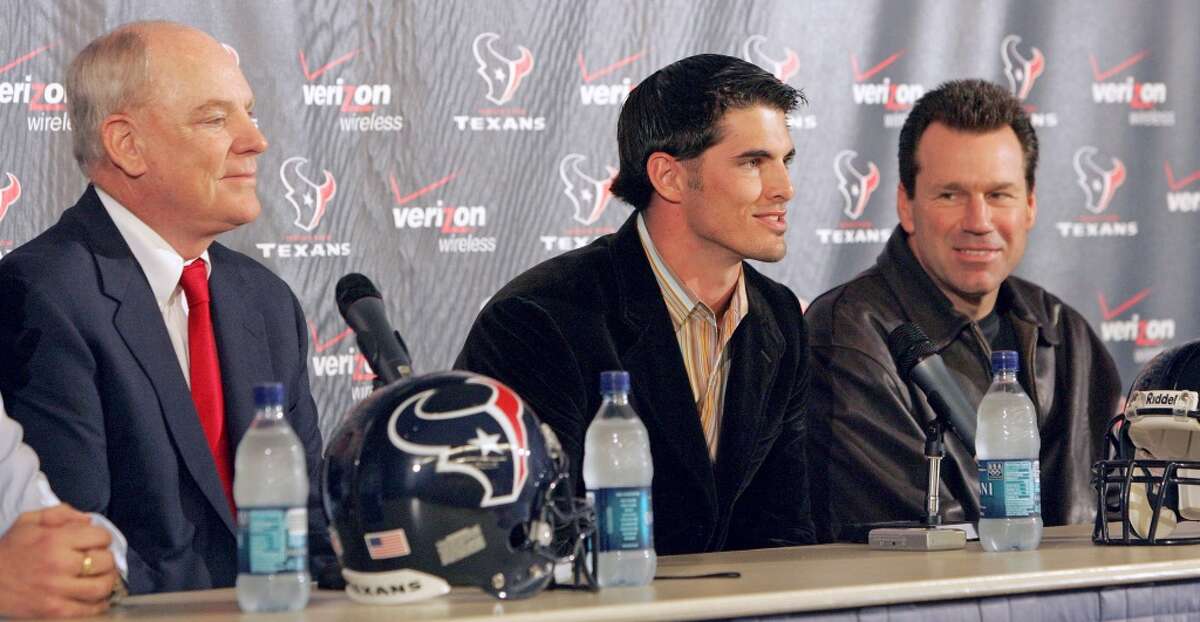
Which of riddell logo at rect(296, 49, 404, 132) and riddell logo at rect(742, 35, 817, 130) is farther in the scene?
riddell logo at rect(742, 35, 817, 130)

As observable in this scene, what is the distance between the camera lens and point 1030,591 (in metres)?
2.25

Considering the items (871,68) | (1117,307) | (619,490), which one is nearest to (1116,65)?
(1117,307)

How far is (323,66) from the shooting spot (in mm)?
3973

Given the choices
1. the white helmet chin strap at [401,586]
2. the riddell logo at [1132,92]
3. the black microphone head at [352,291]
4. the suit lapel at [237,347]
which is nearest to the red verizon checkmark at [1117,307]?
the riddell logo at [1132,92]

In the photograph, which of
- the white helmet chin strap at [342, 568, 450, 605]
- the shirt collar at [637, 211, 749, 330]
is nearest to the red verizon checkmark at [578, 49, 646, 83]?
the shirt collar at [637, 211, 749, 330]

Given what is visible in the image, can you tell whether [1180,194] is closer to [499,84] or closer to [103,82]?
[499,84]

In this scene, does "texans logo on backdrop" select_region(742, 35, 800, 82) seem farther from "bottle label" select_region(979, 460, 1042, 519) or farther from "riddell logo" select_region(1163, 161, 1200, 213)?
"bottle label" select_region(979, 460, 1042, 519)

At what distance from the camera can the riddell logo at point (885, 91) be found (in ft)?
15.2

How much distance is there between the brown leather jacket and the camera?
11.2 feet

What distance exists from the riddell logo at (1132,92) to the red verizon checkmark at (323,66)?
2327 millimetres

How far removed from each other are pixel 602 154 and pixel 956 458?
136 centimetres

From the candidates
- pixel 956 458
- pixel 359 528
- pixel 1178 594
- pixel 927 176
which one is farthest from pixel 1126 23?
pixel 359 528

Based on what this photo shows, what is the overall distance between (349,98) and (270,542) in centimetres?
218

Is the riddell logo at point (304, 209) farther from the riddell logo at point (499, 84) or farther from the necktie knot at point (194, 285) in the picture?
the necktie knot at point (194, 285)
